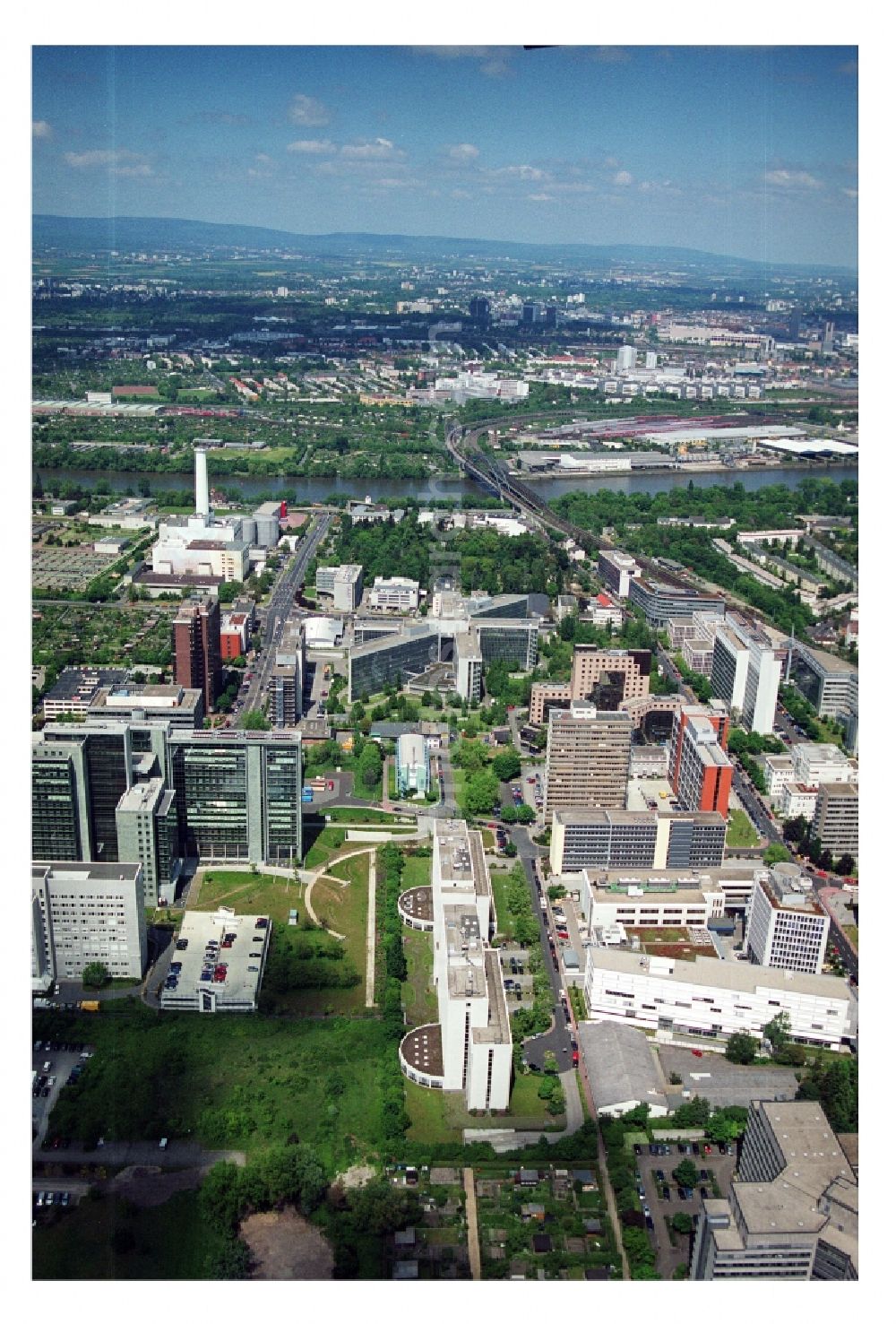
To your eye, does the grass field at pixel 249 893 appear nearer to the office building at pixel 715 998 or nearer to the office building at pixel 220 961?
the office building at pixel 220 961

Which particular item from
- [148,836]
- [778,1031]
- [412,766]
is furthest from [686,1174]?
[412,766]

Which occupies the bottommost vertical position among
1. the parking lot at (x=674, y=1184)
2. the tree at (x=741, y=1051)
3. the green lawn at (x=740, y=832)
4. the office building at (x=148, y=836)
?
the parking lot at (x=674, y=1184)

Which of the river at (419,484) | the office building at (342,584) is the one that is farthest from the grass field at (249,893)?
the river at (419,484)

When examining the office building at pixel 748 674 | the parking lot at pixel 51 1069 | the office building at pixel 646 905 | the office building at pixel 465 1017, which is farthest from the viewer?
the office building at pixel 748 674

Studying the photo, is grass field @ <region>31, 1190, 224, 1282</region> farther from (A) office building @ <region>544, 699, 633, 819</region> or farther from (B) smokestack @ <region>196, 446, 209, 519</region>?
(B) smokestack @ <region>196, 446, 209, 519</region>

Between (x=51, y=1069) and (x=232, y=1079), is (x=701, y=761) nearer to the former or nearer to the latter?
(x=232, y=1079)

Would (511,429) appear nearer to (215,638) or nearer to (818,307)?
(215,638)

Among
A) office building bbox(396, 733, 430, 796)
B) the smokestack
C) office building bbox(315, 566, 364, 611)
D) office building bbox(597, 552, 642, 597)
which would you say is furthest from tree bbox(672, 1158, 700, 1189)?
the smokestack
